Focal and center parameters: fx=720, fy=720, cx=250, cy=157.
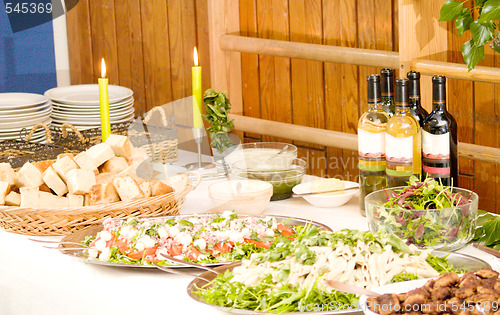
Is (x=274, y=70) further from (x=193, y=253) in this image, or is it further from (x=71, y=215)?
(x=193, y=253)

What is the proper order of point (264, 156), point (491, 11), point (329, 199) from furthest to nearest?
point (264, 156), point (329, 199), point (491, 11)

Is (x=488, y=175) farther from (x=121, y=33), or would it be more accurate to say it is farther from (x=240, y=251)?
(x=121, y=33)

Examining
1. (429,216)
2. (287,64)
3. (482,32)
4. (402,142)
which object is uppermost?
(482,32)

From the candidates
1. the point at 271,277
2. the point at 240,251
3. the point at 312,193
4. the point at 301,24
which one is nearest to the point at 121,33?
the point at 301,24

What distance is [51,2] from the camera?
3.29 metres

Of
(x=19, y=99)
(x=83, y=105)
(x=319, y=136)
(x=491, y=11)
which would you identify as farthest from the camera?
(x=19, y=99)

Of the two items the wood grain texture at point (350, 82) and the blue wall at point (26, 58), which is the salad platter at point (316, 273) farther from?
the blue wall at point (26, 58)

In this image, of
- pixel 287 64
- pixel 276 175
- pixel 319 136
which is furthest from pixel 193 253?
pixel 287 64

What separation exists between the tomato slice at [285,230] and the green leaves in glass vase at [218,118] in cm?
62

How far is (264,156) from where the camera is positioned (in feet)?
6.29

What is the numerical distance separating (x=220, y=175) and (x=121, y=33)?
1.28m

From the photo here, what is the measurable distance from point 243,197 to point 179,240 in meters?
0.29

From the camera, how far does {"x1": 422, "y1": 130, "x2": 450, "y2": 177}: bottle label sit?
4.75 feet

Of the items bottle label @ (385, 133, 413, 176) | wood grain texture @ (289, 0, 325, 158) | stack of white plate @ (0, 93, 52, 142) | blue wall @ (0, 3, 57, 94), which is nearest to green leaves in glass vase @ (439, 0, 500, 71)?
bottle label @ (385, 133, 413, 176)
